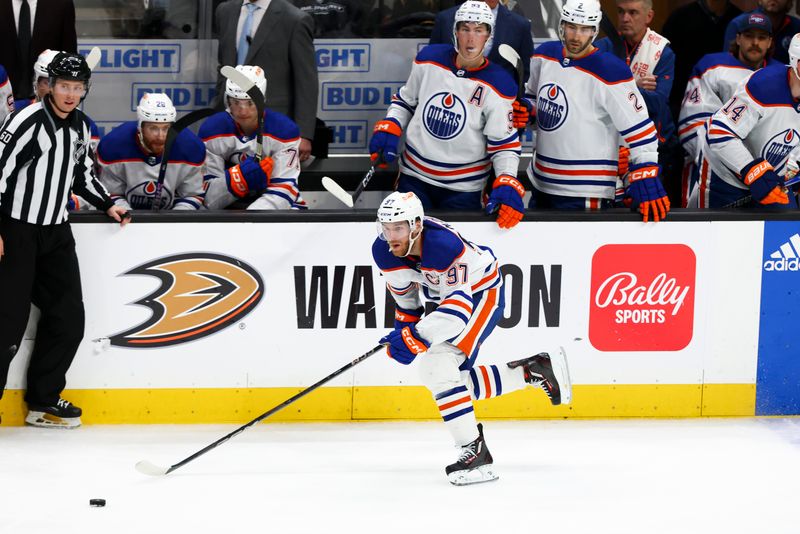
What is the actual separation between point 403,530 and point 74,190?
1862 millimetres

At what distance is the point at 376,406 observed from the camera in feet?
17.0

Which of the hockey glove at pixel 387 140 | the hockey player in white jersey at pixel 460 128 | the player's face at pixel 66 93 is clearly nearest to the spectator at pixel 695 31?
the hockey player in white jersey at pixel 460 128

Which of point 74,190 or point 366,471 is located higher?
point 74,190

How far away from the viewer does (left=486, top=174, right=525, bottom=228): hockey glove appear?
507 centimetres

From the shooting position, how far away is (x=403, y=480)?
14.9ft

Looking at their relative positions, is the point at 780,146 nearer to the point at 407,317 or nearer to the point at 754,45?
the point at 754,45

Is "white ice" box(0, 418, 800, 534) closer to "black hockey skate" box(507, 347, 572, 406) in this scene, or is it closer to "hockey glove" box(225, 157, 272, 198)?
"black hockey skate" box(507, 347, 572, 406)

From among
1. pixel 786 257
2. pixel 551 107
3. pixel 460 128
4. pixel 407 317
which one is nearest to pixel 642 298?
pixel 786 257

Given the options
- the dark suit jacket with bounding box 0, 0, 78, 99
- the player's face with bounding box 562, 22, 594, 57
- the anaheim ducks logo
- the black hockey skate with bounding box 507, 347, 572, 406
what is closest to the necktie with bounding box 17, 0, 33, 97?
the dark suit jacket with bounding box 0, 0, 78, 99

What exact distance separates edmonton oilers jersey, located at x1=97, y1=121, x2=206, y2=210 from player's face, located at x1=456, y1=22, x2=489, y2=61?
43.9 inches

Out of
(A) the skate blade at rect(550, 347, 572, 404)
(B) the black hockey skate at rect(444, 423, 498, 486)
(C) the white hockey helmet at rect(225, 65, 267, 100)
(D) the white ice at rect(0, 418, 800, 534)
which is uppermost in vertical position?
(C) the white hockey helmet at rect(225, 65, 267, 100)

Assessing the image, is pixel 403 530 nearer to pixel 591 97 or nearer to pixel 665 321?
pixel 665 321

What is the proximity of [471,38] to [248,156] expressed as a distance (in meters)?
1.04

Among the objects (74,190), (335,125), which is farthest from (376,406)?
(335,125)
